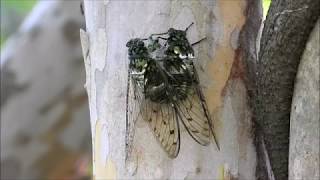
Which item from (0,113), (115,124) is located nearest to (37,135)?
(0,113)

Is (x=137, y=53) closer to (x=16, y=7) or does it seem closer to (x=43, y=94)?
(x=43, y=94)

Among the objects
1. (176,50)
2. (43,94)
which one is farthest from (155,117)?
(43,94)

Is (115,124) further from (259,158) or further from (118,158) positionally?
(259,158)

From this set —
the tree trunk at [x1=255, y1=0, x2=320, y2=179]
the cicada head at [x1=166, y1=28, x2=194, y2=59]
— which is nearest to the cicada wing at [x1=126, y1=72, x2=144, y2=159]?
the cicada head at [x1=166, y1=28, x2=194, y2=59]

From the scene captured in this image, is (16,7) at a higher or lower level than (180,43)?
higher

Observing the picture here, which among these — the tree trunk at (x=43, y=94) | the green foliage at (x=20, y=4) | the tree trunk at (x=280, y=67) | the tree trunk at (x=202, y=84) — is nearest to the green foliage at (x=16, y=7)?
the green foliage at (x=20, y=4)

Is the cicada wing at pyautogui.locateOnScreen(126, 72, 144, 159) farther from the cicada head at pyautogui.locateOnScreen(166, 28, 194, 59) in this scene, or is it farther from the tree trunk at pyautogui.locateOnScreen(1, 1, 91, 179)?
the tree trunk at pyautogui.locateOnScreen(1, 1, 91, 179)
